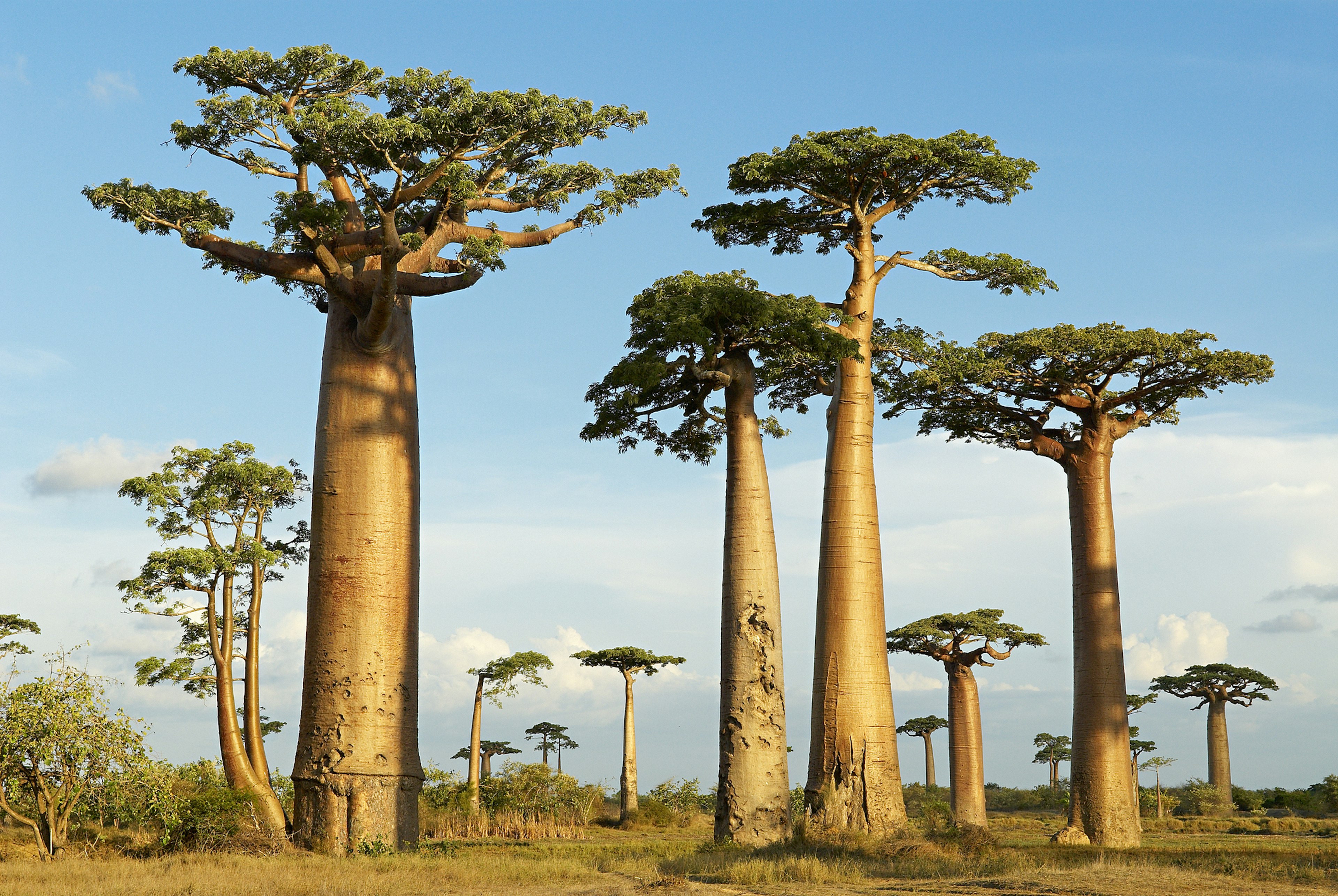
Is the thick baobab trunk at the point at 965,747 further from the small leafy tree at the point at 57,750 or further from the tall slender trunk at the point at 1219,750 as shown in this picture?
the small leafy tree at the point at 57,750

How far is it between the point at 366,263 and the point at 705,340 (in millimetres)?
4231

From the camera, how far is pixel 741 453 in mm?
15391

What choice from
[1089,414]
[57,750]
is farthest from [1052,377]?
[57,750]

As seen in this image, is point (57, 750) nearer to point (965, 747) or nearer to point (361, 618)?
point (361, 618)

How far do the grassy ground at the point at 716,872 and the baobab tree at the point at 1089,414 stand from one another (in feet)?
11.7

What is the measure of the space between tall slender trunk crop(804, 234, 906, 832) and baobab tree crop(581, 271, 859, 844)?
2.13 ft

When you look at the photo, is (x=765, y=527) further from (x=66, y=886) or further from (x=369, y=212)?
(x=66, y=886)

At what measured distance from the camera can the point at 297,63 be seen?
43.2ft

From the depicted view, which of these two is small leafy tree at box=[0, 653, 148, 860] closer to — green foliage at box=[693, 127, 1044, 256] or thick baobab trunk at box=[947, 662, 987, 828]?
green foliage at box=[693, 127, 1044, 256]

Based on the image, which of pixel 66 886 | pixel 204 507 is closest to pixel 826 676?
pixel 66 886

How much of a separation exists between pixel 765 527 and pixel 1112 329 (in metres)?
7.06

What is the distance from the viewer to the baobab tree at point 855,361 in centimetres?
1509

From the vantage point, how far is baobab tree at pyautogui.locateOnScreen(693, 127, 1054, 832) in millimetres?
15094

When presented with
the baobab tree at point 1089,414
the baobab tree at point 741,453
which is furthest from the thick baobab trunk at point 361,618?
the baobab tree at point 1089,414
